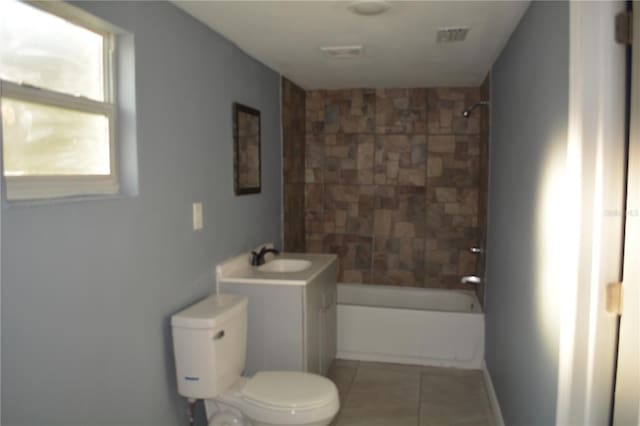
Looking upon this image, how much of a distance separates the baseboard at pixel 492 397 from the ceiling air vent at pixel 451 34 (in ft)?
6.94

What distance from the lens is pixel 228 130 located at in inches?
117

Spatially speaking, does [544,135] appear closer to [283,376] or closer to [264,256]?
[283,376]

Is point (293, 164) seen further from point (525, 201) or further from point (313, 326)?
point (525, 201)

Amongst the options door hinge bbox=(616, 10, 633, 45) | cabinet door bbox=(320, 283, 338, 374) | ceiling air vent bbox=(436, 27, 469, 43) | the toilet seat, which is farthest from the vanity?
door hinge bbox=(616, 10, 633, 45)

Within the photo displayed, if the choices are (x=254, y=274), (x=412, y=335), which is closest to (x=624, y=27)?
(x=254, y=274)

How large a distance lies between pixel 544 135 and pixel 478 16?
834 mm

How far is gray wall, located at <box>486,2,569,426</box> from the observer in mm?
1818

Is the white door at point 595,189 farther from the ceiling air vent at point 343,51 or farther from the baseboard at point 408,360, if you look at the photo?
the baseboard at point 408,360

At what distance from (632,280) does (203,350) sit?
169cm

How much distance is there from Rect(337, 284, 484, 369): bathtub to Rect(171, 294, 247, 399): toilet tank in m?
1.76

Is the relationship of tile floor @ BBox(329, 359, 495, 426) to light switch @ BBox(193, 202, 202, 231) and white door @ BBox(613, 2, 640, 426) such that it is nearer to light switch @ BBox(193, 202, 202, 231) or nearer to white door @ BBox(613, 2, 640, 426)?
light switch @ BBox(193, 202, 202, 231)

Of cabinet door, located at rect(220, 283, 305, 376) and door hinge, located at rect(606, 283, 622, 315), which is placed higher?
A: door hinge, located at rect(606, 283, 622, 315)

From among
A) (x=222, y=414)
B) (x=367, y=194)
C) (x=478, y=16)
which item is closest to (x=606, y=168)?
(x=478, y=16)

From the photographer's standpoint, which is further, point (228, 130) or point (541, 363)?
point (228, 130)
